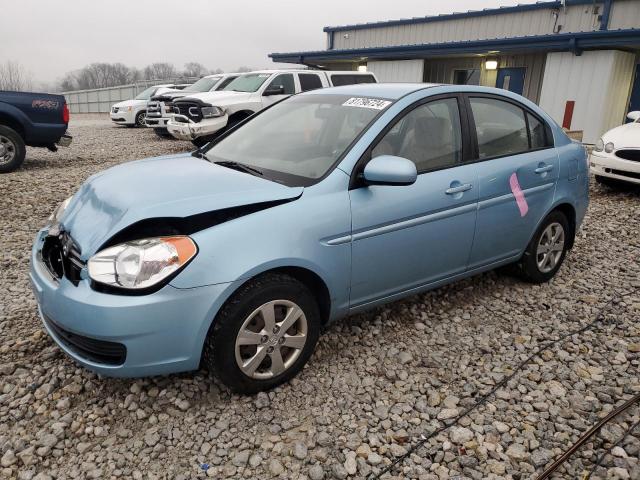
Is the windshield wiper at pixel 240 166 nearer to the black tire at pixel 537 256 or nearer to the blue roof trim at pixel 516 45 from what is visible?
the black tire at pixel 537 256

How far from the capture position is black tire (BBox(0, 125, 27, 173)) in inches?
332

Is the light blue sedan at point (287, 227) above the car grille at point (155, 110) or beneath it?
above

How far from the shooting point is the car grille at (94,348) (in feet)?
7.60

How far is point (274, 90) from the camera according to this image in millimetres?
11094

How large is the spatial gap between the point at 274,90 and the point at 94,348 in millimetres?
9557

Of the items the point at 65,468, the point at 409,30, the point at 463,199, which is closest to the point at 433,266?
the point at 463,199

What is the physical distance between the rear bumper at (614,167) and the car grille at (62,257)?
292 inches

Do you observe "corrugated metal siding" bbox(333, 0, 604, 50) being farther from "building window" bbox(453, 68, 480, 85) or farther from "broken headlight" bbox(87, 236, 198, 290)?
"broken headlight" bbox(87, 236, 198, 290)

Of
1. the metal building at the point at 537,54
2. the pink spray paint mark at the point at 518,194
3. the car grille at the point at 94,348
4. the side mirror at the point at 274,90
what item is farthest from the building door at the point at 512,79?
the car grille at the point at 94,348

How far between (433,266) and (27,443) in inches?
97.9

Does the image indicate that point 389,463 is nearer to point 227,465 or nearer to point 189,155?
point 227,465

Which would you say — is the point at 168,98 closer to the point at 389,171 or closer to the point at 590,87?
the point at 590,87

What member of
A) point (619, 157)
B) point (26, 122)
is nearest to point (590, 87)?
point (619, 157)

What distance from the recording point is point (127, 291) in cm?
225
